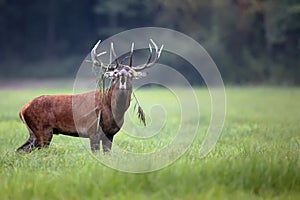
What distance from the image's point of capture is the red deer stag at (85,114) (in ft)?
29.3

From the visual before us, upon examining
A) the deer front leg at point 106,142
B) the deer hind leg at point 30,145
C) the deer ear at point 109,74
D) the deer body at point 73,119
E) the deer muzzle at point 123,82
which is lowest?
the deer hind leg at point 30,145

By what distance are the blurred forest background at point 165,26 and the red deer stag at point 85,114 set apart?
23147 mm

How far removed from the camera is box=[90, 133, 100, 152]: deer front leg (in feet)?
29.5

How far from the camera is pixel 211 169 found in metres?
6.54

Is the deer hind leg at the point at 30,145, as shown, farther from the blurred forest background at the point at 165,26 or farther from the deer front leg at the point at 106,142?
the blurred forest background at the point at 165,26

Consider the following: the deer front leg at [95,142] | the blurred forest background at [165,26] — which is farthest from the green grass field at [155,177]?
the blurred forest background at [165,26]

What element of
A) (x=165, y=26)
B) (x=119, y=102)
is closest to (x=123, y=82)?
(x=119, y=102)

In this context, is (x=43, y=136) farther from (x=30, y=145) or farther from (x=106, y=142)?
(x=106, y=142)

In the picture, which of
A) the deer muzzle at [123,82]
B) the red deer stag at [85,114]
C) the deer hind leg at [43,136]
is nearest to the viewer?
the deer muzzle at [123,82]

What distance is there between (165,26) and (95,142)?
29.1m

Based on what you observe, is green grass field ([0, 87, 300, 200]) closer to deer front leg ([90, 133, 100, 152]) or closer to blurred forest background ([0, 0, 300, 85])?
deer front leg ([90, 133, 100, 152])

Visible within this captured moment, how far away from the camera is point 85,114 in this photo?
360 inches

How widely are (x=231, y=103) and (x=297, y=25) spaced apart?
39.6 ft

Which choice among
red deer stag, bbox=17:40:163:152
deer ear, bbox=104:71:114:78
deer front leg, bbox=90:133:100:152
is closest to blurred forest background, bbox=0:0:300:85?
red deer stag, bbox=17:40:163:152
